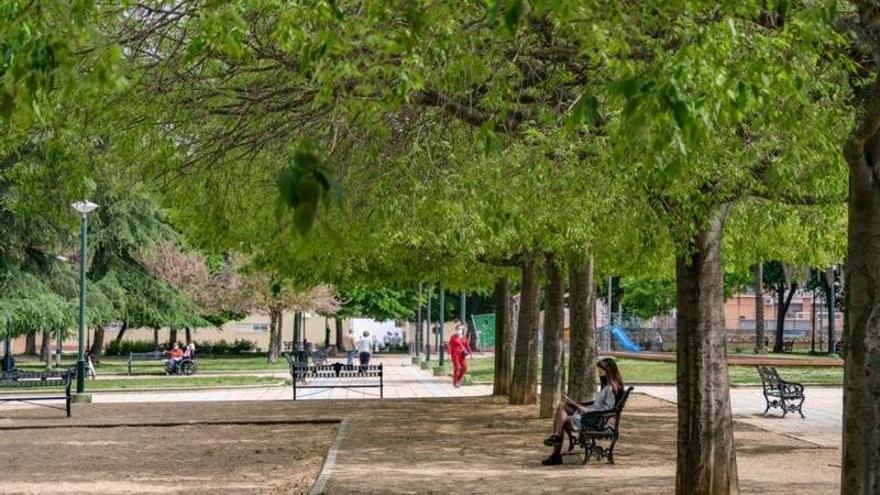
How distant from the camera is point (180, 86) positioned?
39.9ft

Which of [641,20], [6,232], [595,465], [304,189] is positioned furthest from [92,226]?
[304,189]

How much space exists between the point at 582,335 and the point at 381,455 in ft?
15.8

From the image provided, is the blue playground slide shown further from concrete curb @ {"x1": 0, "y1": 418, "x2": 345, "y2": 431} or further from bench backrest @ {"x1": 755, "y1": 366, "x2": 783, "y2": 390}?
concrete curb @ {"x1": 0, "y1": 418, "x2": 345, "y2": 431}

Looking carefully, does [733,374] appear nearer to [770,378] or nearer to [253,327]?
[770,378]

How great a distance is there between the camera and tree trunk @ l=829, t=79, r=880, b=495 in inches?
294

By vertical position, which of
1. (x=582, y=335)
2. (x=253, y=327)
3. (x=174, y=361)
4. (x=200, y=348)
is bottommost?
(x=200, y=348)

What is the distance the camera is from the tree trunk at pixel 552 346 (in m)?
22.1

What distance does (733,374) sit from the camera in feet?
135

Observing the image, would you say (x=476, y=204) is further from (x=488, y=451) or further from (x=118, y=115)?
(x=488, y=451)

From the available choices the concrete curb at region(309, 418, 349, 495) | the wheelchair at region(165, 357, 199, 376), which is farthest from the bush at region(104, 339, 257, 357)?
the concrete curb at region(309, 418, 349, 495)

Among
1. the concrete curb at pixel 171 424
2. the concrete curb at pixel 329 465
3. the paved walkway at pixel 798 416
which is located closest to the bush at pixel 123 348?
the paved walkway at pixel 798 416

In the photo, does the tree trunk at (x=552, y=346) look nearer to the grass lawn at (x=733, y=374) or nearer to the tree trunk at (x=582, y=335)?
the tree trunk at (x=582, y=335)

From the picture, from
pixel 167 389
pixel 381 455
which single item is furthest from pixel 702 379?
pixel 167 389

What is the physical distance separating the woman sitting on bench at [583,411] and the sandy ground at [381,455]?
0.95 ft
